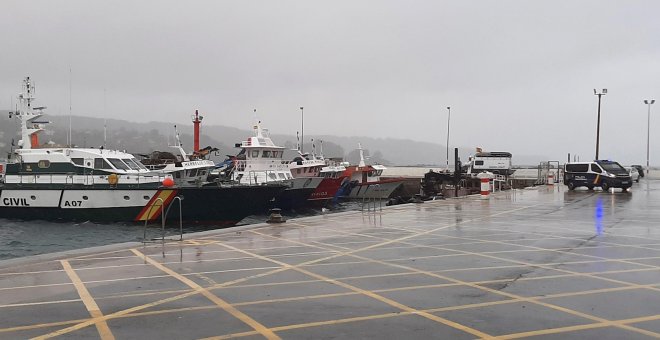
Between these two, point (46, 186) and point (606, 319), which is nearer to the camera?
point (606, 319)

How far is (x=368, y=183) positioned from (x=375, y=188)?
968 millimetres

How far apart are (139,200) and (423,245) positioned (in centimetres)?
2026

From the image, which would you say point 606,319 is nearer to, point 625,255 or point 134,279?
point 625,255

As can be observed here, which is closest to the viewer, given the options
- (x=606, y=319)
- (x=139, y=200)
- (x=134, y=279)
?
(x=606, y=319)

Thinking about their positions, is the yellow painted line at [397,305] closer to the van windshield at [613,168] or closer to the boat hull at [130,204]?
the boat hull at [130,204]

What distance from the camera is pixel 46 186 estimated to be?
28.2 metres

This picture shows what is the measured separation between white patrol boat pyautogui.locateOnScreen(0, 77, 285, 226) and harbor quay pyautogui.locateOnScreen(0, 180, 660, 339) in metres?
15.5

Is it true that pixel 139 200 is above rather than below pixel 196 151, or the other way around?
below

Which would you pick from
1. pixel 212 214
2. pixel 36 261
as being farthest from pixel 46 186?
pixel 36 261

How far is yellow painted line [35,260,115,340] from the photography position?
17.5ft

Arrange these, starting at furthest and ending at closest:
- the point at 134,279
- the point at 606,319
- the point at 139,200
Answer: the point at 139,200 < the point at 134,279 < the point at 606,319

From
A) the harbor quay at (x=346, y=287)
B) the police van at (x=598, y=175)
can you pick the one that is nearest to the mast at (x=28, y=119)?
the harbor quay at (x=346, y=287)

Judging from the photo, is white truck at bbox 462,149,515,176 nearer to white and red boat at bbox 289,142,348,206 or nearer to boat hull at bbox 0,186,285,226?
white and red boat at bbox 289,142,348,206

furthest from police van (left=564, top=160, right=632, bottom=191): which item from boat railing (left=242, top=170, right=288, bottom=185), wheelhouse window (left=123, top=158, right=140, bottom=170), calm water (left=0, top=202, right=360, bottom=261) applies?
wheelhouse window (left=123, top=158, right=140, bottom=170)
